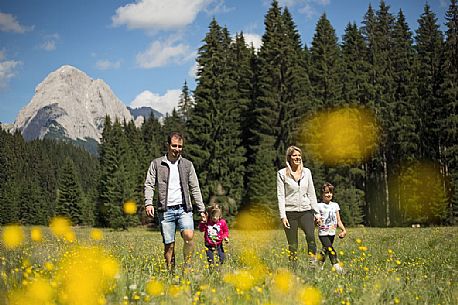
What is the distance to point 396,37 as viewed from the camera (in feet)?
133

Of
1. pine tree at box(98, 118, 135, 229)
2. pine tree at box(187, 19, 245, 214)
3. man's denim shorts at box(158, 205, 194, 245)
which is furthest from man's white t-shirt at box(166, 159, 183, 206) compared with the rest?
pine tree at box(98, 118, 135, 229)

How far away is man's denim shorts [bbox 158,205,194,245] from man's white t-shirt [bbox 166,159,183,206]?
102 millimetres

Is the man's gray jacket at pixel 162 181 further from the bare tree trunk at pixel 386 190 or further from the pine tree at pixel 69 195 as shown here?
the pine tree at pixel 69 195

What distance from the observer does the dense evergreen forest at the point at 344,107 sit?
3475 centimetres

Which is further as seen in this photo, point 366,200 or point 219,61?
point 366,200

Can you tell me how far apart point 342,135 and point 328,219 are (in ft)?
98.0

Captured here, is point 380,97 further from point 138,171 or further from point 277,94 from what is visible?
point 138,171

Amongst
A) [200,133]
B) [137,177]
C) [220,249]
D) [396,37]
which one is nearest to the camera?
[220,249]

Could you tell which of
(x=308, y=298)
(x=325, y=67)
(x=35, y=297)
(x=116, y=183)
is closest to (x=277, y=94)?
(x=325, y=67)

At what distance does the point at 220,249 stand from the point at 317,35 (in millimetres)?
36248

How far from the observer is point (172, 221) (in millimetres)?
7348

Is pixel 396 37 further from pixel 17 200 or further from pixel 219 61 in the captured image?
pixel 17 200

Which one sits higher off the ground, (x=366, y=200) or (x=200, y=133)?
(x=200, y=133)

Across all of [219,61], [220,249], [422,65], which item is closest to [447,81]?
[422,65]
